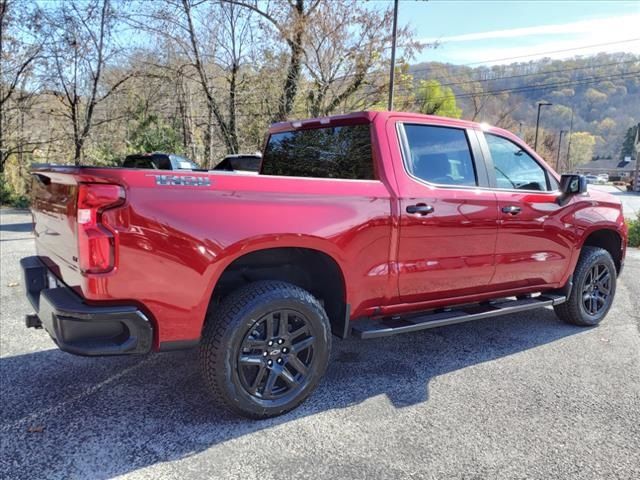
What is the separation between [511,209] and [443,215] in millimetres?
794

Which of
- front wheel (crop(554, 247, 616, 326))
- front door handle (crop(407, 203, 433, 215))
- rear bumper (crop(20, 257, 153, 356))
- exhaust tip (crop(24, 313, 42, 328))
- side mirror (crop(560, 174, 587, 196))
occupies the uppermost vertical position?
side mirror (crop(560, 174, 587, 196))

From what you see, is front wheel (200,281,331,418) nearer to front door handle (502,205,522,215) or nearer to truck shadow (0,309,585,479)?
truck shadow (0,309,585,479)

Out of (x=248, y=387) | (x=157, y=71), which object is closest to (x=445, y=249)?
(x=248, y=387)

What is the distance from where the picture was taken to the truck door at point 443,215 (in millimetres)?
3332

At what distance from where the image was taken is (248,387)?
2.84 meters

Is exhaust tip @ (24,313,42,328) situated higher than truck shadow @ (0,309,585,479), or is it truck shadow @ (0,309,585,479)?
exhaust tip @ (24,313,42,328)

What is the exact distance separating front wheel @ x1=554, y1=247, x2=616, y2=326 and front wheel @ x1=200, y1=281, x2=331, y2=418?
2.92 m

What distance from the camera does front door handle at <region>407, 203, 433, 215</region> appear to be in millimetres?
3279

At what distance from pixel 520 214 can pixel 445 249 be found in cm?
91

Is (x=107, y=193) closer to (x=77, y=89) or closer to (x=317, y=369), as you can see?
(x=317, y=369)

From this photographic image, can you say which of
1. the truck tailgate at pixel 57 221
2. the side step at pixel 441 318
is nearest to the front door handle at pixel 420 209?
the side step at pixel 441 318

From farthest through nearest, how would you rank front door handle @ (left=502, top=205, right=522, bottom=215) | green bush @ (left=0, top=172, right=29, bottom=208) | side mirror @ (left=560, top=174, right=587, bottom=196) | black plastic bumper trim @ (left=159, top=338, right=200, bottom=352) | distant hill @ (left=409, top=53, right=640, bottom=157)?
distant hill @ (left=409, top=53, right=640, bottom=157) < green bush @ (left=0, top=172, right=29, bottom=208) < side mirror @ (left=560, top=174, right=587, bottom=196) < front door handle @ (left=502, top=205, right=522, bottom=215) < black plastic bumper trim @ (left=159, top=338, right=200, bottom=352)

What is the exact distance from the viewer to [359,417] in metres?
2.96

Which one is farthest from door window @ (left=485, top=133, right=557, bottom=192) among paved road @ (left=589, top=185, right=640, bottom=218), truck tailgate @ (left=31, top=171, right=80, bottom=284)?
truck tailgate @ (left=31, top=171, right=80, bottom=284)
